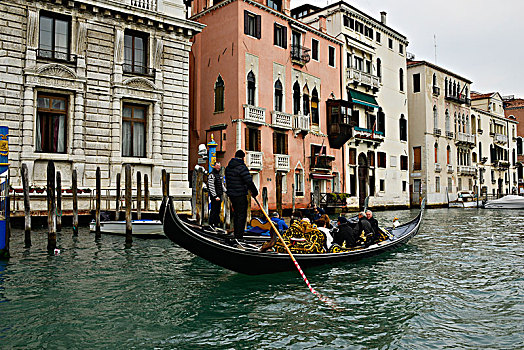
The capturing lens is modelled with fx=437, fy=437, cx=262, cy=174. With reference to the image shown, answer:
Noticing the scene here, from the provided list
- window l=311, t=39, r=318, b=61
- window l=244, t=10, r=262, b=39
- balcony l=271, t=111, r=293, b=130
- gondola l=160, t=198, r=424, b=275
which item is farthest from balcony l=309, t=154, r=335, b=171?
gondola l=160, t=198, r=424, b=275

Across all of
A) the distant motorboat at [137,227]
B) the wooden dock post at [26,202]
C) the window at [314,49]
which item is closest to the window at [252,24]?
the window at [314,49]

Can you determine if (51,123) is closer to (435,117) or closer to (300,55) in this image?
(300,55)

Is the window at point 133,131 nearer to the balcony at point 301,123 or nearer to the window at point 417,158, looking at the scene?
the balcony at point 301,123

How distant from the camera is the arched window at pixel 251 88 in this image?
18844 mm

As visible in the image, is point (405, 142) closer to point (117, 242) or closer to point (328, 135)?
point (328, 135)

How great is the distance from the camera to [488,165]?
40.3 meters

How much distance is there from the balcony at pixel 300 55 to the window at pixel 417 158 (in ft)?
47.4

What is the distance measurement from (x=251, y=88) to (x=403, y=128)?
1489 centimetres

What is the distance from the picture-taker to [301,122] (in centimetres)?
2114

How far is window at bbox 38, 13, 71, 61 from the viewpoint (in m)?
12.7

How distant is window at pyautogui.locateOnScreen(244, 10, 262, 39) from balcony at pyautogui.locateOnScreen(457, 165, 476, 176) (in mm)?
23778

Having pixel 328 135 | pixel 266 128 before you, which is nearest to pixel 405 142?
pixel 328 135

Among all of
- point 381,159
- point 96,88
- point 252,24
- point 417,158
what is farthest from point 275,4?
point 417,158

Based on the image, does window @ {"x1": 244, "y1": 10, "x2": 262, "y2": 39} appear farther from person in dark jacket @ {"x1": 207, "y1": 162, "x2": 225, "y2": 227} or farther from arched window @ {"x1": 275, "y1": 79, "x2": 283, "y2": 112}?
person in dark jacket @ {"x1": 207, "y1": 162, "x2": 225, "y2": 227}
